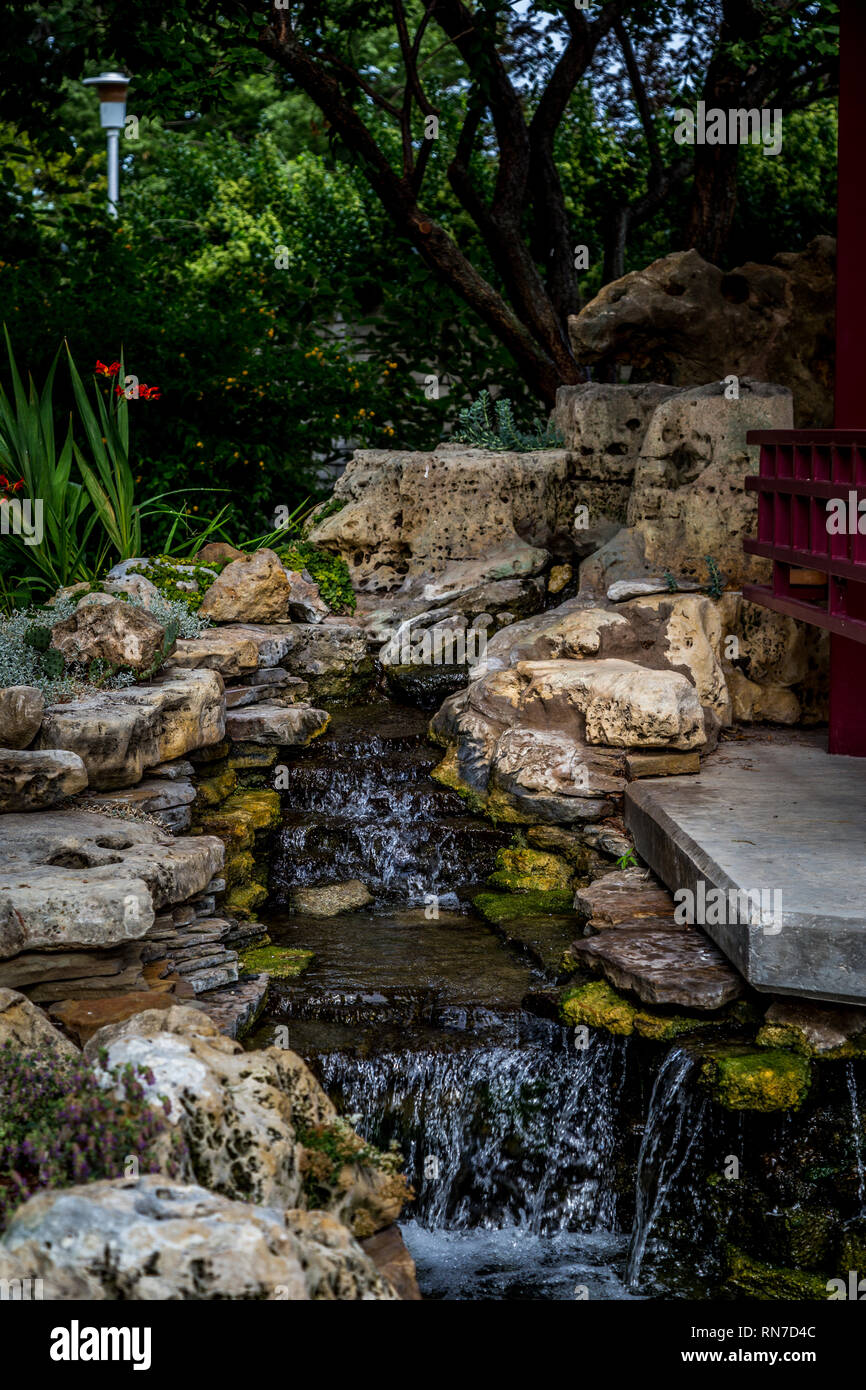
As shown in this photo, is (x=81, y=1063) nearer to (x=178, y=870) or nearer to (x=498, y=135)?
(x=178, y=870)

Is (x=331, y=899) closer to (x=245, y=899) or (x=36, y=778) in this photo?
(x=245, y=899)

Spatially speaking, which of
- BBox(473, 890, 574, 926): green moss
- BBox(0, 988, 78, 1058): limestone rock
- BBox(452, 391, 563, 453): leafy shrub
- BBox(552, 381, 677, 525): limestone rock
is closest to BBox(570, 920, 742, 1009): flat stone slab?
BBox(473, 890, 574, 926): green moss

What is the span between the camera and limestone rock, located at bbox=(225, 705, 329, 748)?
8406mm

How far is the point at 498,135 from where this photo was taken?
1223 centimetres

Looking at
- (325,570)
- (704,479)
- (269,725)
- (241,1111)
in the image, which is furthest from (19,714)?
(704,479)

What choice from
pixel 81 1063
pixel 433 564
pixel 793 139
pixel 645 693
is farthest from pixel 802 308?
pixel 81 1063

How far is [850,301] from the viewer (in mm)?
7867

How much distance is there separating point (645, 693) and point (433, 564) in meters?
3.03

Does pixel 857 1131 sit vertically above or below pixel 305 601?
below

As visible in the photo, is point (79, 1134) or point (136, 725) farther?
point (136, 725)

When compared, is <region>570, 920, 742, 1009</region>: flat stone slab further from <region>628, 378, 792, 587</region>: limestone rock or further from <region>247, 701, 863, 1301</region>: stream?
<region>628, 378, 792, 587</region>: limestone rock

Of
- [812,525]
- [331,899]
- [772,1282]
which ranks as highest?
[812,525]

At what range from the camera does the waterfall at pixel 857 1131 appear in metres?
5.47

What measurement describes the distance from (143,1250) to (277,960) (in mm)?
3438
